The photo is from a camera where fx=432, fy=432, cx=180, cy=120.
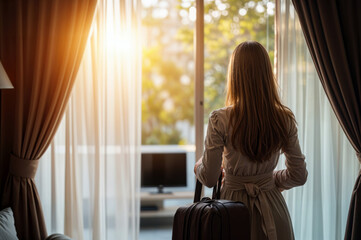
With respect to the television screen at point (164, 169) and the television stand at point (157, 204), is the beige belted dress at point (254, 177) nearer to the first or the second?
the television stand at point (157, 204)

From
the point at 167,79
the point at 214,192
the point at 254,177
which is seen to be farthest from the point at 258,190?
the point at 167,79

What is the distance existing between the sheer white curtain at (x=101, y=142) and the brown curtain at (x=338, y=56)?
3.68 ft

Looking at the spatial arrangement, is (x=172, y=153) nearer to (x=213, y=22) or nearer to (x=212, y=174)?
(x=213, y=22)

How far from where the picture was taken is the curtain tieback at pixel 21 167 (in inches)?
104

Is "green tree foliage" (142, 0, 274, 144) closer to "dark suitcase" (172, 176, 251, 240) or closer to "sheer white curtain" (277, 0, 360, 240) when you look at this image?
"sheer white curtain" (277, 0, 360, 240)

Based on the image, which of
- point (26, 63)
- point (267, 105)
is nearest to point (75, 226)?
point (26, 63)

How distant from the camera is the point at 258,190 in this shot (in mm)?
1919

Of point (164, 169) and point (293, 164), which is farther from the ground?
A: point (293, 164)

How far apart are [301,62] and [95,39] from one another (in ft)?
4.58

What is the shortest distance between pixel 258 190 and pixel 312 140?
1195mm

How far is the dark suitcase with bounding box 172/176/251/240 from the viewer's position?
168 cm

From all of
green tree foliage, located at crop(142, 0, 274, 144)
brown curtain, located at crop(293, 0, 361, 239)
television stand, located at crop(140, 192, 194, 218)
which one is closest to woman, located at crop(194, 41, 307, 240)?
brown curtain, located at crop(293, 0, 361, 239)

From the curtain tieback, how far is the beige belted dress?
1.25m

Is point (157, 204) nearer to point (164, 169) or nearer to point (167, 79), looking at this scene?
point (164, 169)
